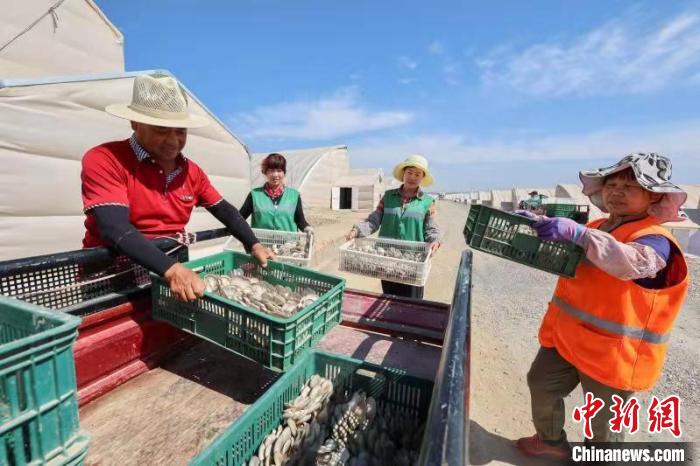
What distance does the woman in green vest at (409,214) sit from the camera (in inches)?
163

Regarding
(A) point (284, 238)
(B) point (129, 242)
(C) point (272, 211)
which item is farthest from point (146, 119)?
(C) point (272, 211)

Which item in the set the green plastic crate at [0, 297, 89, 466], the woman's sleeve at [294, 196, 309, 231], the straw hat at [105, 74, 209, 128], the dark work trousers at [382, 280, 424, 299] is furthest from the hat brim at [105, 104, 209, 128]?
the dark work trousers at [382, 280, 424, 299]

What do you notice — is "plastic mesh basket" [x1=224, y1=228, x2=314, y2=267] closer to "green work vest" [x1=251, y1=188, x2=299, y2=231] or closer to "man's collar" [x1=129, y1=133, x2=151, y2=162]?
"green work vest" [x1=251, y1=188, x2=299, y2=231]

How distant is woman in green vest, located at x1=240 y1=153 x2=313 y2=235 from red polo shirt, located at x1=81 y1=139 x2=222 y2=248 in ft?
5.10

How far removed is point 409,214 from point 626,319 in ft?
7.78

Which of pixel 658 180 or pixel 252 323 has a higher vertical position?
pixel 658 180

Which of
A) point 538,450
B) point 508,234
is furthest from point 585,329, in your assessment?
point 538,450

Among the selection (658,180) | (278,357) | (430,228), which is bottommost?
(278,357)

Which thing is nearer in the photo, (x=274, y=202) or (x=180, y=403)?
(x=180, y=403)

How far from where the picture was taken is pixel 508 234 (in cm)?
240

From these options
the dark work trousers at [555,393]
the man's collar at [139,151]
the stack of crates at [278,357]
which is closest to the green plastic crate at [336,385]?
the stack of crates at [278,357]

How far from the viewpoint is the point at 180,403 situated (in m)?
1.79

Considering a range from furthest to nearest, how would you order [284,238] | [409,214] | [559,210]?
1. [559,210]
2. [409,214]
3. [284,238]

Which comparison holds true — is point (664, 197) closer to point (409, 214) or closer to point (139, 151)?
point (409, 214)
